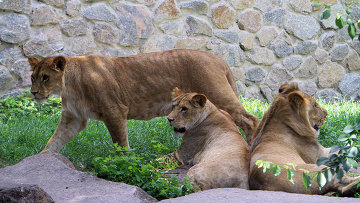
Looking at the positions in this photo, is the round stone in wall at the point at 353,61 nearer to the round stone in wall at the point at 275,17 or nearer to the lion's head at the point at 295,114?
the round stone in wall at the point at 275,17

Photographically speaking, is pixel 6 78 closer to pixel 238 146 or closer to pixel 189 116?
pixel 189 116

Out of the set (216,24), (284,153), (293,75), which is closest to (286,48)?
(293,75)

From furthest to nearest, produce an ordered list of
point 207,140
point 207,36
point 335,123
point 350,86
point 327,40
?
point 350,86 < point 327,40 < point 207,36 < point 335,123 < point 207,140

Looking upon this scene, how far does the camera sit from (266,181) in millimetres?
3645

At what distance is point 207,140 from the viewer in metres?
4.71

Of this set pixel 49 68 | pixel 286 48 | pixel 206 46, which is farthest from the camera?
pixel 286 48


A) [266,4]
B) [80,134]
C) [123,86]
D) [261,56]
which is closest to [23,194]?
[123,86]

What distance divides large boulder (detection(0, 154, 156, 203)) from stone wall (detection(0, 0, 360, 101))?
3.65 metres

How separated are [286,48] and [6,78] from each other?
5.34 m

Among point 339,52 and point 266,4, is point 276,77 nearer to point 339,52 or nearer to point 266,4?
point 266,4

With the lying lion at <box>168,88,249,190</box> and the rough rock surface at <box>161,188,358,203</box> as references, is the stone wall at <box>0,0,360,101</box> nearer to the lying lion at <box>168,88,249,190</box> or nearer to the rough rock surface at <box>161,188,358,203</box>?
the lying lion at <box>168,88,249,190</box>

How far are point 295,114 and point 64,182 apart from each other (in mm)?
2076

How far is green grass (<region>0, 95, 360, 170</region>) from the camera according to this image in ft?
17.5

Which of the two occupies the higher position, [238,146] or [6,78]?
[238,146]
